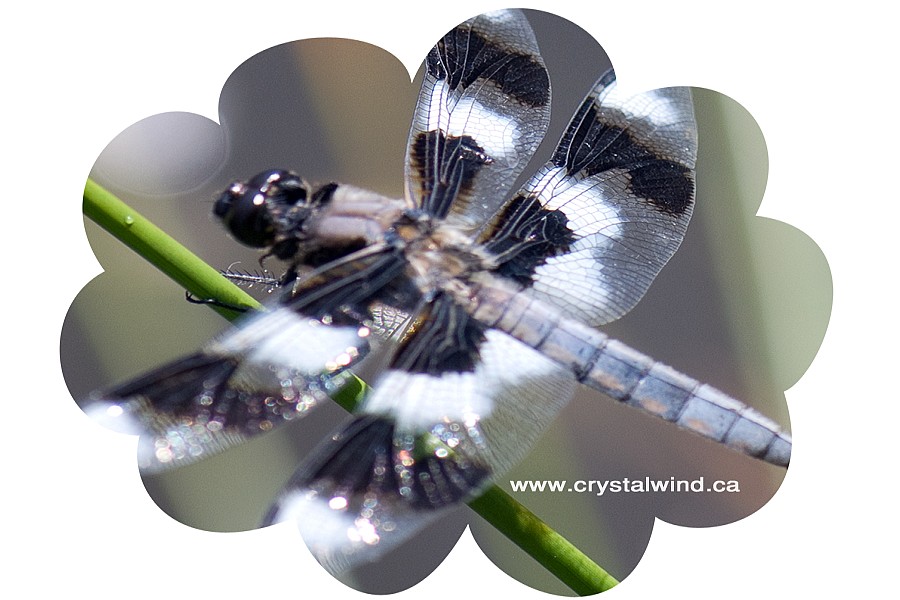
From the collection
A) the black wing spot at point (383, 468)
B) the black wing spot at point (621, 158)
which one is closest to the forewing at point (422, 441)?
the black wing spot at point (383, 468)

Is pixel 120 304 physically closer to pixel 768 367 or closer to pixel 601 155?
pixel 601 155

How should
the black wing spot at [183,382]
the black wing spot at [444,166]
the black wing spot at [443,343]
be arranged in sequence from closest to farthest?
1. the black wing spot at [183,382]
2. the black wing spot at [443,343]
3. the black wing spot at [444,166]

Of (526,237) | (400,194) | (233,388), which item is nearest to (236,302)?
(233,388)

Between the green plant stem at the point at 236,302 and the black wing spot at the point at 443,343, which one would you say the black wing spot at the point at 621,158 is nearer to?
the black wing spot at the point at 443,343

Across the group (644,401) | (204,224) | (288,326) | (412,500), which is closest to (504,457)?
(412,500)

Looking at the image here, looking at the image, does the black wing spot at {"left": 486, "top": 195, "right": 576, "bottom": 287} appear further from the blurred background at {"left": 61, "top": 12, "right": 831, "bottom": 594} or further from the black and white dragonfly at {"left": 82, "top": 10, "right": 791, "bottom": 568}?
the blurred background at {"left": 61, "top": 12, "right": 831, "bottom": 594}

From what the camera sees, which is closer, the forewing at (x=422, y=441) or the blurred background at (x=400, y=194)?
the forewing at (x=422, y=441)

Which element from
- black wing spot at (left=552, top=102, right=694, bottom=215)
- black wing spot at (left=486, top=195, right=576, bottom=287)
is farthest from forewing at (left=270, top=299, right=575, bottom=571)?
black wing spot at (left=552, top=102, right=694, bottom=215)
